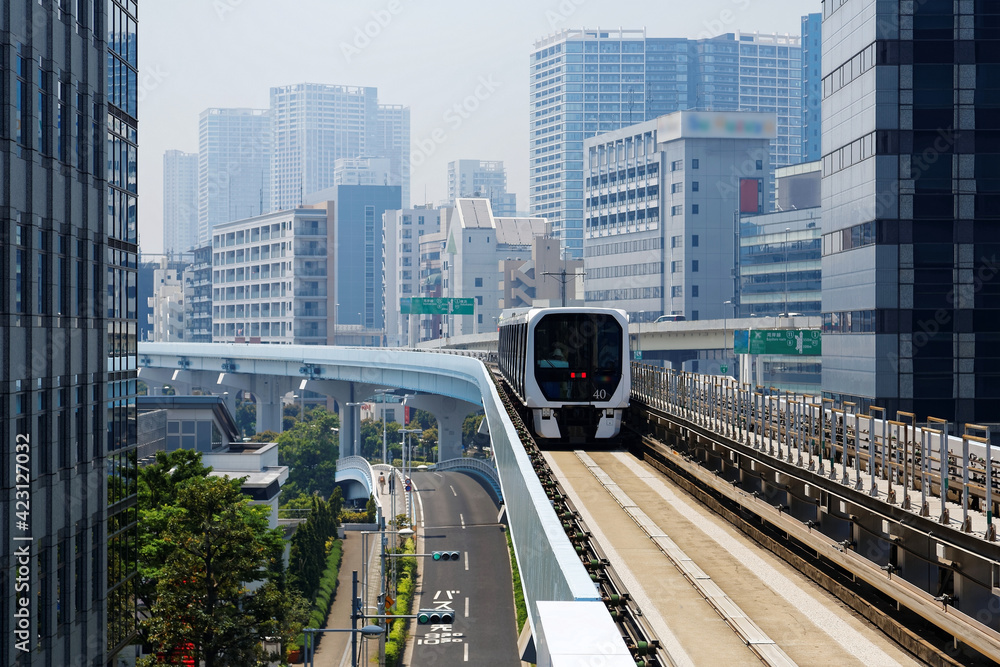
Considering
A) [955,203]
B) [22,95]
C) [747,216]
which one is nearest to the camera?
[22,95]

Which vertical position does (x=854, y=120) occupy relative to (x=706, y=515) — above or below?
above

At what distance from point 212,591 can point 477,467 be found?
168 ft

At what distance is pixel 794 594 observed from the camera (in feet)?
39.6

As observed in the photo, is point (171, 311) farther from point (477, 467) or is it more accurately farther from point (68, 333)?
point (68, 333)

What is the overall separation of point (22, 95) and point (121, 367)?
26.6 ft

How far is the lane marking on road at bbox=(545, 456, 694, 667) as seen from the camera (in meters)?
9.71

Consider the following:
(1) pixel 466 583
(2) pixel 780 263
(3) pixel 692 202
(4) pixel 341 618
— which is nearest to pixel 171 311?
(3) pixel 692 202

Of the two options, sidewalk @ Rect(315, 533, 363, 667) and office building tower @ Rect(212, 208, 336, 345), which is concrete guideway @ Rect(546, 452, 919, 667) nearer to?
sidewalk @ Rect(315, 533, 363, 667)

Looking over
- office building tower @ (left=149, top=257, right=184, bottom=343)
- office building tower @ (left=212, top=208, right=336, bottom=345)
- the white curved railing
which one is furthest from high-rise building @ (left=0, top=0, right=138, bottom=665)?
office building tower @ (left=149, top=257, right=184, bottom=343)

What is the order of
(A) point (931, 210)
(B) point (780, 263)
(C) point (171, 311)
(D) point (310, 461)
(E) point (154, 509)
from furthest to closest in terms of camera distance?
(C) point (171, 311) → (B) point (780, 263) → (D) point (310, 461) → (A) point (931, 210) → (E) point (154, 509)

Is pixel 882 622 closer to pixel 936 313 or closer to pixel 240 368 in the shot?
pixel 936 313

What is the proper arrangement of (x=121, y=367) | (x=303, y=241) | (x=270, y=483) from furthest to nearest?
(x=303, y=241) < (x=270, y=483) < (x=121, y=367)

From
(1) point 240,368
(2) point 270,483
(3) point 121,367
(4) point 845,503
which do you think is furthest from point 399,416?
(4) point 845,503

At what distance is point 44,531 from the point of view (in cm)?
1888
